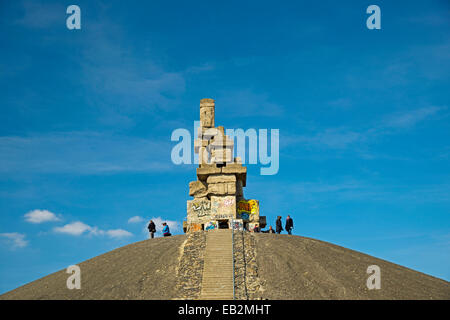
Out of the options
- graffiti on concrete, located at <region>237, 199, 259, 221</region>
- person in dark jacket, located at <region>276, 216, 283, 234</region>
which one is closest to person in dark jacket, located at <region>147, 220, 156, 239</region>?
graffiti on concrete, located at <region>237, 199, 259, 221</region>

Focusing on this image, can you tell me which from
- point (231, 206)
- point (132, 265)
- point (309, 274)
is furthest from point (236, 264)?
point (231, 206)

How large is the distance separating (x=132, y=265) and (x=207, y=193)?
10524mm

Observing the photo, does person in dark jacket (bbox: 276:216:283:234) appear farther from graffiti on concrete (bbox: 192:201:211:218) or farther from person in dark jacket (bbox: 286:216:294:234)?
graffiti on concrete (bbox: 192:201:211:218)

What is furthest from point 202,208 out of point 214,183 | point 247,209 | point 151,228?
point 151,228

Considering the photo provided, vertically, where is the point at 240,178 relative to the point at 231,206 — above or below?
above

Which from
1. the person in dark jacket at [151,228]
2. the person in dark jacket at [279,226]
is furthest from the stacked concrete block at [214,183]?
the person in dark jacket at [279,226]

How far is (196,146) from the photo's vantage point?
1570 inches

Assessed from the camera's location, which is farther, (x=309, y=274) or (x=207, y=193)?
(x=207, y=193)

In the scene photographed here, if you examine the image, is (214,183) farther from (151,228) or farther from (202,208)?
(151,228)

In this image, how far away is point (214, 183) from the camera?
37.9m

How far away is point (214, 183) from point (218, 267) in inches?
429

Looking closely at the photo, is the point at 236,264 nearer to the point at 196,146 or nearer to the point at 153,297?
the point at 153,297
